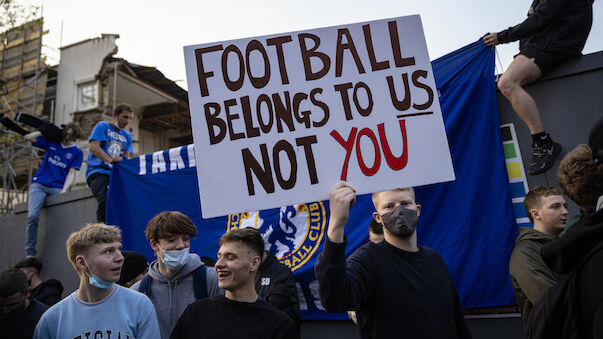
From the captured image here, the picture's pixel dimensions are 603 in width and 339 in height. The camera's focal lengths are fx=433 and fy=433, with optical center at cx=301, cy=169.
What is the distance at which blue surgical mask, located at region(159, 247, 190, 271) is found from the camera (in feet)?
8.98

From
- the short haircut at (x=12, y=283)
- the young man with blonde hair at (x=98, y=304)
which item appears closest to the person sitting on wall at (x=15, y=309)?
the short haircut at (x=12, y=283)

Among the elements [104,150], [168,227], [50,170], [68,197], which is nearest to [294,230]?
[168,227]

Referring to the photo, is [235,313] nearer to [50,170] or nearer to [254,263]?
[254,263]

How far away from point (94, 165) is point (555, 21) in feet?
18.3

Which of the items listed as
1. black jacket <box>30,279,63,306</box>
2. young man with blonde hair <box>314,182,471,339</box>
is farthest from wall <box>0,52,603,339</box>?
black jacket <box>30,279,63,306</box>

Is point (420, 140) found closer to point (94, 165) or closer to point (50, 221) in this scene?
point (94, 165)

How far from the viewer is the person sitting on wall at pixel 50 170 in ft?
21.1

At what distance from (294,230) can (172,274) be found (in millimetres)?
1749

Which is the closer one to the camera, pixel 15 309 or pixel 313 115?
pixel 313 115

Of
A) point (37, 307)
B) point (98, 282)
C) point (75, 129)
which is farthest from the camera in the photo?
point (75, 129)

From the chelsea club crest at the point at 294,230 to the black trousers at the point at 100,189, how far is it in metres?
A: 2.41

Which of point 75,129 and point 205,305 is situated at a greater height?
point 75,129

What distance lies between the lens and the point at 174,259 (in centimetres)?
274

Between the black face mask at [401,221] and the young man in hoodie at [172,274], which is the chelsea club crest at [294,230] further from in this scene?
the black face mask at [401,221]
